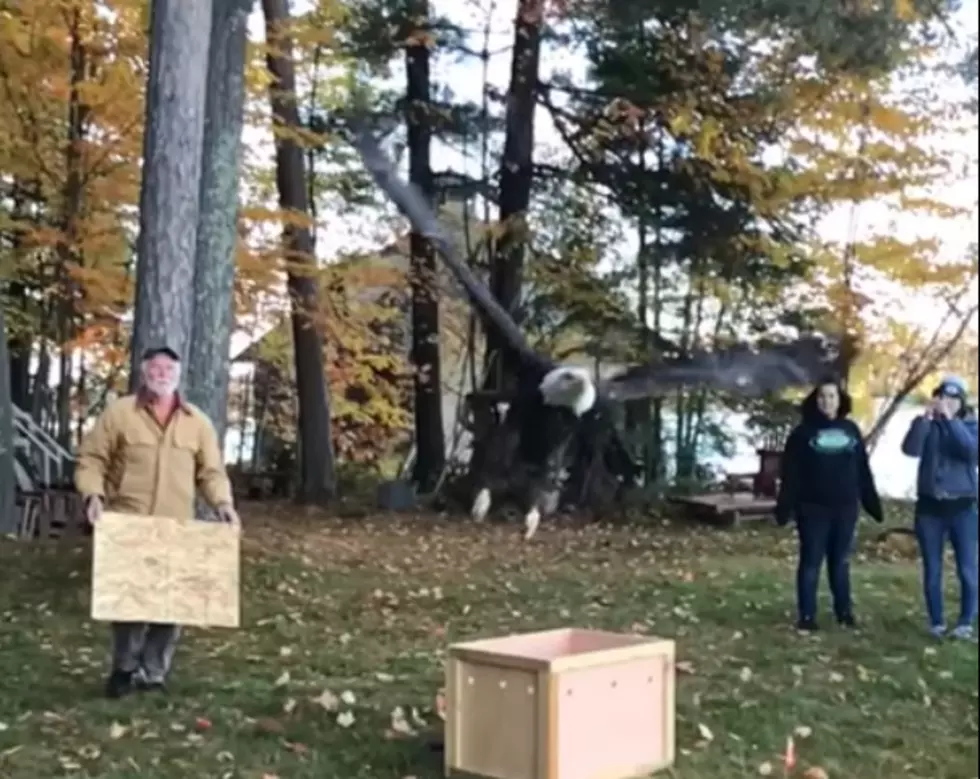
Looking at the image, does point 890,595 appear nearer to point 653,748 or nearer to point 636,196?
point 653,748

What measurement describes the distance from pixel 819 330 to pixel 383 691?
4.58m

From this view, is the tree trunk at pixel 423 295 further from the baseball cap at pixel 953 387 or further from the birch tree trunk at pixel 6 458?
the baseball cap at pixel 953 387

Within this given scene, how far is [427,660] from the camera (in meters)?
4.57

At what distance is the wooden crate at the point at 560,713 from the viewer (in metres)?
3.07

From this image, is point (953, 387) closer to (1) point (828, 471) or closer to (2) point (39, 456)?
(1) point (828, 471)

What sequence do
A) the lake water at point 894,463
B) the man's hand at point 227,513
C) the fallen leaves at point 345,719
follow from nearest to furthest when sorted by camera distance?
the fallen leaves at point 345,719, the man's hand at point 227,513, the lake water at point 894,463

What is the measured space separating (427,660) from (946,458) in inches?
72.6

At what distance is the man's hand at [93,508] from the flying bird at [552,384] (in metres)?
4.43

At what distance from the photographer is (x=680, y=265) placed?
892 centimetres

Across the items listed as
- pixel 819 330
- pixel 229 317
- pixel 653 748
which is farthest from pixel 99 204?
pixel 653 748

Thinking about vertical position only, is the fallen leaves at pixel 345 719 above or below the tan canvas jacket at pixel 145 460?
below

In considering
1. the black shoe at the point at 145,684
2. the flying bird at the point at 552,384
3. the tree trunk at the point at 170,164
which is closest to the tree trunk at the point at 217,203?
the tree trunk at the point at 170,164

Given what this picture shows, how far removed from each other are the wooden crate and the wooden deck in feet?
15.1

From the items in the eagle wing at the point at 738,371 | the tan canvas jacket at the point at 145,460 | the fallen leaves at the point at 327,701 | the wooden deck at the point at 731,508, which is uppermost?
the eagle wing at the point at 738,371
